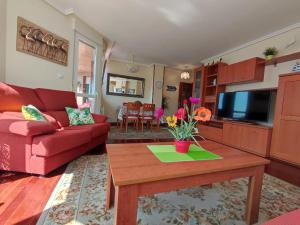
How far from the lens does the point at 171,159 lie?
1.18 m

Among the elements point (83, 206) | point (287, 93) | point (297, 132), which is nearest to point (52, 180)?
point (83, 206)

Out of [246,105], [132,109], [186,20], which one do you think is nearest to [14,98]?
[186,20]

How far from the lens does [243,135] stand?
3312 mm

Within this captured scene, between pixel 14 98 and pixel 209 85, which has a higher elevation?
pixel 209 85

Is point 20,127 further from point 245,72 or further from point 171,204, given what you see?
point 245,72

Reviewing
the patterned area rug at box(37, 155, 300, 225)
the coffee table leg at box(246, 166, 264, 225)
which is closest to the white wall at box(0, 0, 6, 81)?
the patterned area rug at box(37, 155, 300, 225)

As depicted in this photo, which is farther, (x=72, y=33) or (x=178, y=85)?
(x=178, y=85)

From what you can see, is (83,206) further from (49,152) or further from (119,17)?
(119,17)

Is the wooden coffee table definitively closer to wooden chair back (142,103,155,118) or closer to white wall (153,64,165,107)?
wooden chair back (142,103,155,118)

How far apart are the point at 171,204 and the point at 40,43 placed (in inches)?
124

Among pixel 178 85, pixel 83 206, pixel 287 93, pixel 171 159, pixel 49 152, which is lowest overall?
pixel 83 206

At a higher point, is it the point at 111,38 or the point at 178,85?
the point at 111,38

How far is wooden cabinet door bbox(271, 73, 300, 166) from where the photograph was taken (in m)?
2.42

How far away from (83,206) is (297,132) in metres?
Result: 2.92
